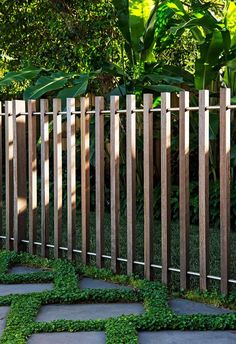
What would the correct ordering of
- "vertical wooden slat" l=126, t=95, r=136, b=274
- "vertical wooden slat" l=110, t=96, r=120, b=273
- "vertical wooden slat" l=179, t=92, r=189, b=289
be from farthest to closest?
"vertical wooden slat" l=110, t=96, r=120, b=273 < "vertical wooden slat" l=126, t=95, r=136, b=274 < "vertical wooden slat" l=179, t=92, r=189, b=289

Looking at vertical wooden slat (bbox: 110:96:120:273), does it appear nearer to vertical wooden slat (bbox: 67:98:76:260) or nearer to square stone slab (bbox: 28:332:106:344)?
vertical wooden slat (bbox: 67:98:76:260)

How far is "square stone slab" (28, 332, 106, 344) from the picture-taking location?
388 cm

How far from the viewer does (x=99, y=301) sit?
A: 188 inches

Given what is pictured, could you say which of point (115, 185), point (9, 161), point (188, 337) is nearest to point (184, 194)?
point (115, 185)

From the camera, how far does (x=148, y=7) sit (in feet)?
28.5

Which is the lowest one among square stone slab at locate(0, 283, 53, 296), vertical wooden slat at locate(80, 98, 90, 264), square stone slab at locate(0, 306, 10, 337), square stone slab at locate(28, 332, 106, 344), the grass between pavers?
square stone slab at locate(0, 283, 53, 296)

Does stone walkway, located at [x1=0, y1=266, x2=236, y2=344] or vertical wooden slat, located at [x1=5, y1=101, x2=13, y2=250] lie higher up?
vertical wooden slat, located at [x1=5, y1=101, x2=13, y2=250]

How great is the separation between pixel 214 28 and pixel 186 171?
3.19 m

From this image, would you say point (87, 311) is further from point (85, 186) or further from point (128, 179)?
point (85, 186)

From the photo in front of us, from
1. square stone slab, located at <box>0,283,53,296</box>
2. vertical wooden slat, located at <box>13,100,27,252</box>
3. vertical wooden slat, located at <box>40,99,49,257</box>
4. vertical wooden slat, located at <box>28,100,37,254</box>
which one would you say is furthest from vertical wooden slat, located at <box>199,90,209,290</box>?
vertical wooden slat, located at <box>13,100,27,252</box>

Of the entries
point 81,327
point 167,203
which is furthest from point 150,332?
point 167,203

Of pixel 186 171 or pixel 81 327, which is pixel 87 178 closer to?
pixel 186 171

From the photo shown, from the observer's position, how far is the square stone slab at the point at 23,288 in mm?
5113

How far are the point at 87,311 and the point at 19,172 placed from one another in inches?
90.3
